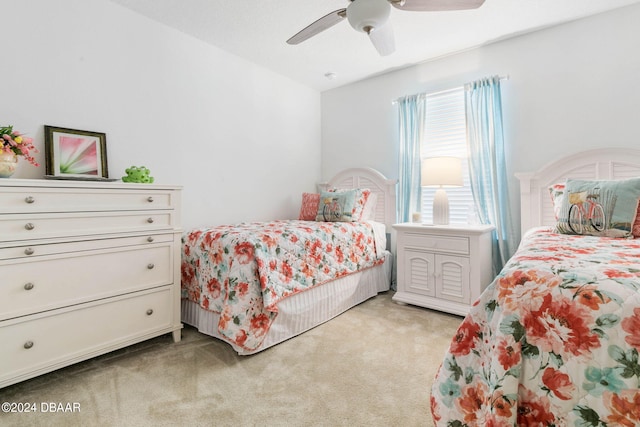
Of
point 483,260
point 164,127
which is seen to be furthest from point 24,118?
point 483,260

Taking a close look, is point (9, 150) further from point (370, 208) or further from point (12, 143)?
point (370, 208)

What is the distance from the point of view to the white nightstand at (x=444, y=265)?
8.61 feet

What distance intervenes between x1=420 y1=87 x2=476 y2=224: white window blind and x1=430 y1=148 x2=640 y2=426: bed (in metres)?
1.91

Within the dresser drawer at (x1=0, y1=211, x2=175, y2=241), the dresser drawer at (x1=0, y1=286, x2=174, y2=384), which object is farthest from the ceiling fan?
the dresser drawer at (x1=0, y1=286, x2=174, y2=384)

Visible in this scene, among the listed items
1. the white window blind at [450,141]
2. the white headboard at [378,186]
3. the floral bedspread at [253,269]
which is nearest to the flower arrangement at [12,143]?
the floral bedspread at [253,269]

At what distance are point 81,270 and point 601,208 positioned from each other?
3.01 metres

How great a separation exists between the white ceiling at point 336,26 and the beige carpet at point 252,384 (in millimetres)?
2408

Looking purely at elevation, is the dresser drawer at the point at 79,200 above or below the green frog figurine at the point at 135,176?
below

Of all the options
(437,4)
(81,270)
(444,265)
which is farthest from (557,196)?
(81,270)

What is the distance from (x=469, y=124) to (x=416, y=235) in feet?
3.88

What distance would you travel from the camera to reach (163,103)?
108 inches

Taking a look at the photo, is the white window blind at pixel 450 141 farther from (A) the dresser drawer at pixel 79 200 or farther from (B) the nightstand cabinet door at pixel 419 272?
(A) the dresser drawer at pixel 79 200

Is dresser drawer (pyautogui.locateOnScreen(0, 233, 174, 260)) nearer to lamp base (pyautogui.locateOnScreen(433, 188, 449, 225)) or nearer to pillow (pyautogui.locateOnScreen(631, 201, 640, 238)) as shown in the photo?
lamp base (pyautogui.locateOnScreen(433, 188, 449, 225))

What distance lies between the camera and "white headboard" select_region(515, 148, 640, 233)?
2.38 m
